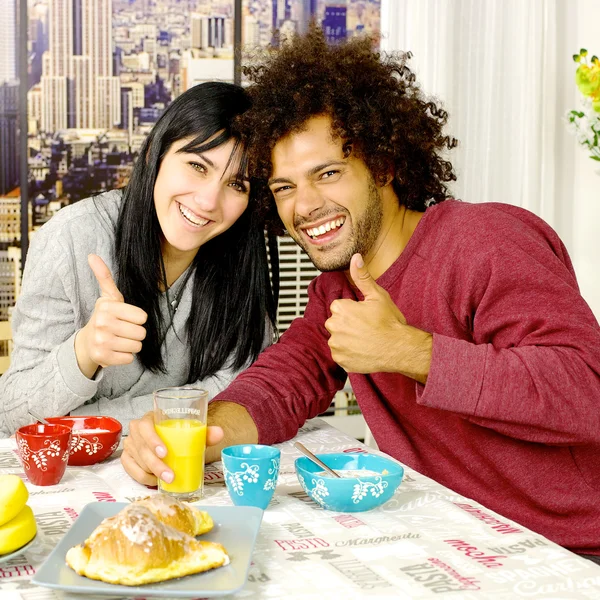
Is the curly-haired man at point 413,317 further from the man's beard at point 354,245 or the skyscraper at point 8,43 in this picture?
the skyscraper at point 8,43

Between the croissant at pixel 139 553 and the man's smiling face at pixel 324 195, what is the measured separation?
86 centimetres

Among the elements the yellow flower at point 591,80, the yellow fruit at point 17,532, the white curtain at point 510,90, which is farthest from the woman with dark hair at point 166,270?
the white curtain at point 510,90

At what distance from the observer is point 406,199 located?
1819mm

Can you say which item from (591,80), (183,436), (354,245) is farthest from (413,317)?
(591,80)

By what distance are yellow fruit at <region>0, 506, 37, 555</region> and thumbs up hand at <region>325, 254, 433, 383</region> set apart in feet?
1.83

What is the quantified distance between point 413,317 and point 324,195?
30cm

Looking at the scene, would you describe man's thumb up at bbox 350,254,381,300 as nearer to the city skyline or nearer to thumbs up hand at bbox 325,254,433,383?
thumbs up hand at bbox 325,254,433,383

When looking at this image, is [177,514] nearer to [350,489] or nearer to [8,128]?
[350,489]

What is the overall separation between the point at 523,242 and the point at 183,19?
307cm

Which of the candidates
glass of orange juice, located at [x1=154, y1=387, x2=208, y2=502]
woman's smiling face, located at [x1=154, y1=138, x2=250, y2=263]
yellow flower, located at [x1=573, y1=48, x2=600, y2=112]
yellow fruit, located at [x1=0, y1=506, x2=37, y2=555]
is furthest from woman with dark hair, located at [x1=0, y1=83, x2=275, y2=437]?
yellow flower, located at [x1=573, y1=48, x2=600, y2=112]

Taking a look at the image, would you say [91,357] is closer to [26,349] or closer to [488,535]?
[26,349]

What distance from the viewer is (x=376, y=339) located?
133 cm

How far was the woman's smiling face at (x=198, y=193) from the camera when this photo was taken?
180 centimetres

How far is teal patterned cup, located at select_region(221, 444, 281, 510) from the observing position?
44.7 inches
